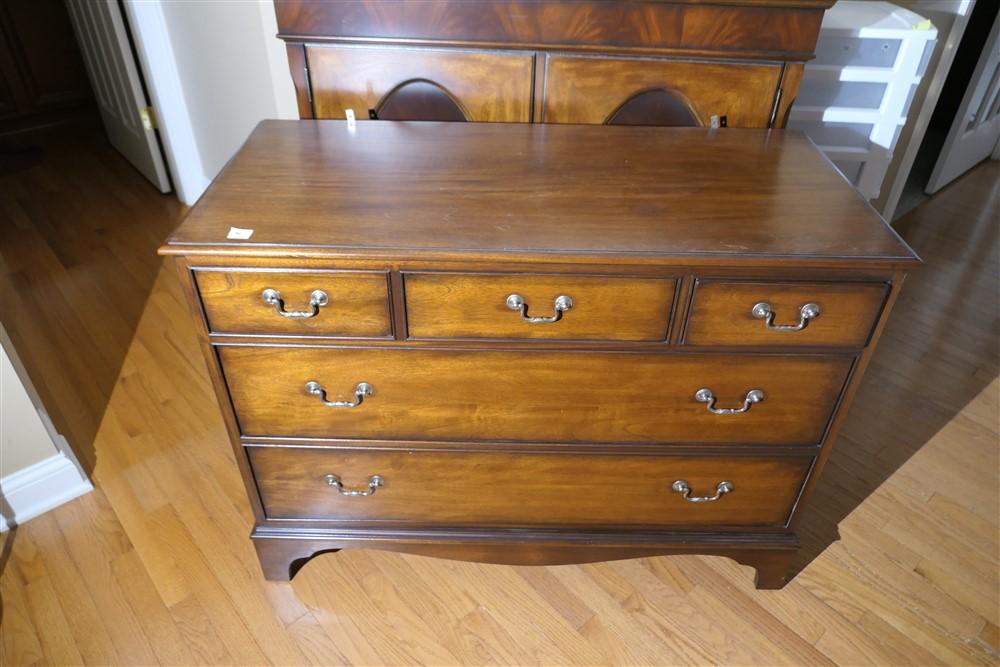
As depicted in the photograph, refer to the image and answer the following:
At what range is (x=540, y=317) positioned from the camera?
3.69ft

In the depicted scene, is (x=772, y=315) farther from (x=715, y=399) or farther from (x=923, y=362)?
(x=923, y=362)

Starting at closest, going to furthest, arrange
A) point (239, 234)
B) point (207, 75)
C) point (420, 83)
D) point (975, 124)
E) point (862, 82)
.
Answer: point (239, 234), point (420, 83), point (862, 82), point (207, 75), point (975, 124)

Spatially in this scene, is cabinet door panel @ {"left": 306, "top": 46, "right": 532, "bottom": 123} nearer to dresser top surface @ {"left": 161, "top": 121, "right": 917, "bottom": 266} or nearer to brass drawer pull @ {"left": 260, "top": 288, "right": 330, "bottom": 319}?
dresser top surface @ {"left": 161, "top": 121, "right": 917, "bottom": 266}

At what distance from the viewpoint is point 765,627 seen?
148 centimetres

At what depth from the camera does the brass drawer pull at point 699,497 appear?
1363 millimetres

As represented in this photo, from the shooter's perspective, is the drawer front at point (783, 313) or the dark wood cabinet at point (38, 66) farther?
the dark wood cabinet at point (38, 66)

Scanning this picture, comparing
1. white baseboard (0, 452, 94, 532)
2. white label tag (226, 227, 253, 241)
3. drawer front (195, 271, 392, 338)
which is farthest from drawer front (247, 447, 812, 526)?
white baseboard (0, 452, 94, 532)

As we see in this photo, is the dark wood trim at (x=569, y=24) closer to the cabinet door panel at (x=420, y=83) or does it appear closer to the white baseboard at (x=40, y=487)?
the cabinet door panel at (x=420, y=83)

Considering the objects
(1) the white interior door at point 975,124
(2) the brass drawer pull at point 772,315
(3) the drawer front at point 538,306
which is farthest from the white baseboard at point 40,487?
(1) the white interior door at point 975,124

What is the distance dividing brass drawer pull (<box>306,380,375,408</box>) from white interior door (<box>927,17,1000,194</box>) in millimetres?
2842

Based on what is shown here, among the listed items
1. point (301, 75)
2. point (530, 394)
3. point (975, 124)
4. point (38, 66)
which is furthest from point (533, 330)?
point (38, 66)

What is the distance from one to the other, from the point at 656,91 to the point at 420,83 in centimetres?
50

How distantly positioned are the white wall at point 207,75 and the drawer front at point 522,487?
1146mm

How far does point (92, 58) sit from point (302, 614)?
2706 millimetres
